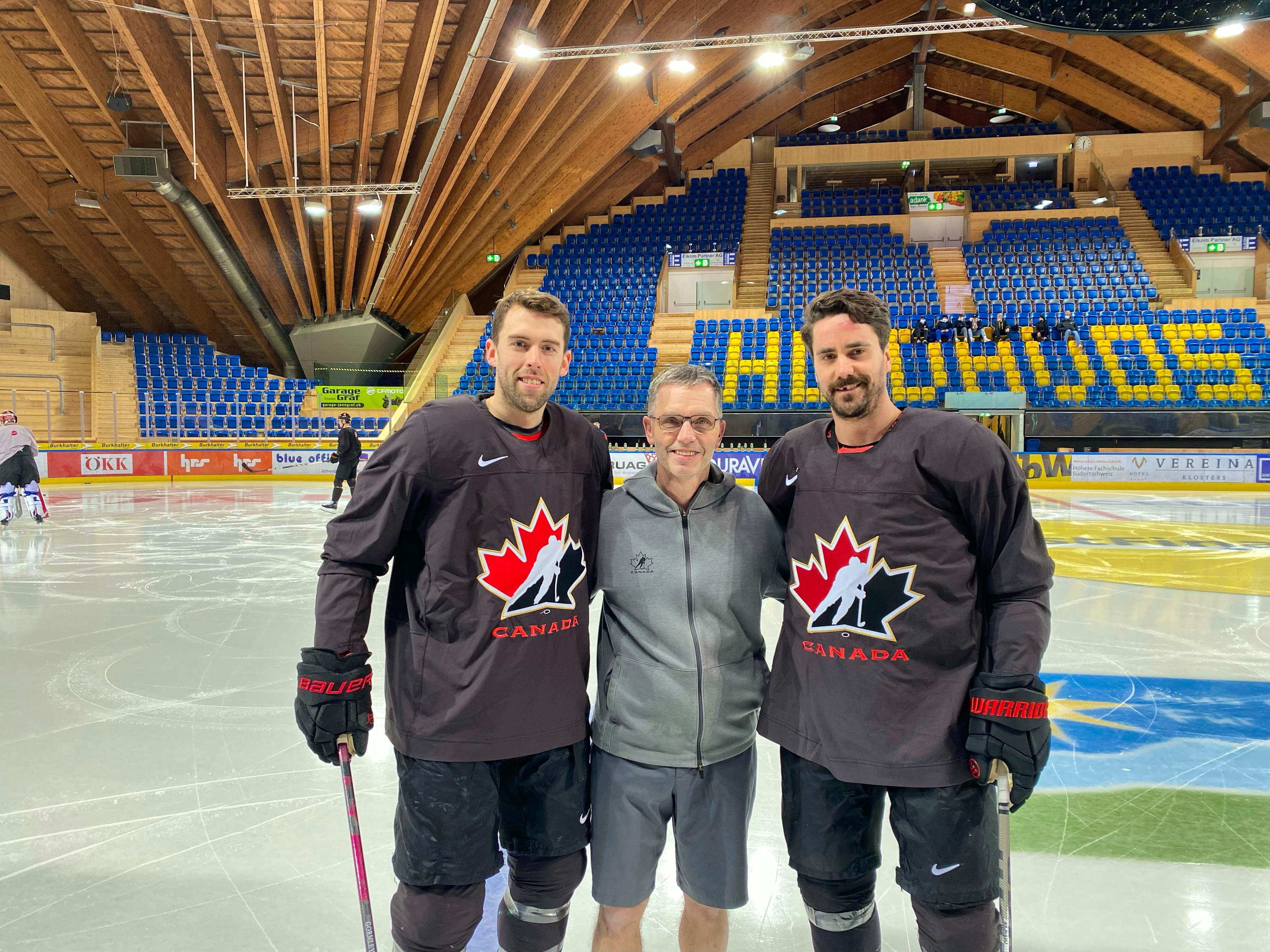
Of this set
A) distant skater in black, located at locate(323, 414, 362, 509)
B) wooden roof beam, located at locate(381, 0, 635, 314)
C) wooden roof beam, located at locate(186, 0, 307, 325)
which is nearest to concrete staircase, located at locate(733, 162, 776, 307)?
wooden roof beam, located at locate(381, 0, 635, 314)

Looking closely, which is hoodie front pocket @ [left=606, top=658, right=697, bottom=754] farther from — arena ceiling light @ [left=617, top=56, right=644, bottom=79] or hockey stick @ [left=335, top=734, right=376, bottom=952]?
arena ceiling light @ [left=617, top=56, right=644, bottom=79]

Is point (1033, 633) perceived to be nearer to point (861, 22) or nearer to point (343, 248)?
point (343, 248)

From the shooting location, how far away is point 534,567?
6.25 feet

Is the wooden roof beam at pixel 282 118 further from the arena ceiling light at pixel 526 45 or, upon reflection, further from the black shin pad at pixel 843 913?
the black shin pad at pixel 843 913

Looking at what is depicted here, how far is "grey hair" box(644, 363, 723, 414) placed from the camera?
1.99 metres

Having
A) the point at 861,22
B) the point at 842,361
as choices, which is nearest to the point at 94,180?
the point at 842,361

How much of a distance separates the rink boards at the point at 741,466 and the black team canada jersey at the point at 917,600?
12.7 meters

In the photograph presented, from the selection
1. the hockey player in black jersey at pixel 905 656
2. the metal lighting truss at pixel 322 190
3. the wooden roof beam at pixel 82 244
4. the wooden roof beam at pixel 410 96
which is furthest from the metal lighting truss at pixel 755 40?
the hockey player in black jersey at pixel 905 656

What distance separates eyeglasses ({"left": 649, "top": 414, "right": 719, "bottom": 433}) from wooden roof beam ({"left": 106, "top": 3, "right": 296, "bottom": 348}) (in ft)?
37.6

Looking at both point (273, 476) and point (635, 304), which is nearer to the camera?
point (273, 476)

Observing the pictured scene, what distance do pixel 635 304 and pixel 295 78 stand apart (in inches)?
447

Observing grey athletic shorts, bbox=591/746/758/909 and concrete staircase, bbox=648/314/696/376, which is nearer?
grey athletic shorts, bbox=591/746/758/909

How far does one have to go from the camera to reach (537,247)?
26047 millimetres

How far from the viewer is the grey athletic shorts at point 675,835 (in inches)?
73.0
